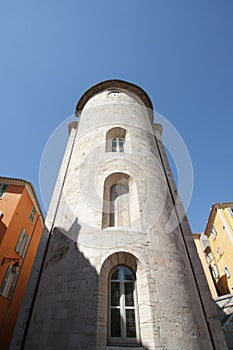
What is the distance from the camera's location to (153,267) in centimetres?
567

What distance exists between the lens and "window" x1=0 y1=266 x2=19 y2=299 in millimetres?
9952

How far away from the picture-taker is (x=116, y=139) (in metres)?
10.7

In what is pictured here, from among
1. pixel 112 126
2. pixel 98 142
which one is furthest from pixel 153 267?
pixel 112 126

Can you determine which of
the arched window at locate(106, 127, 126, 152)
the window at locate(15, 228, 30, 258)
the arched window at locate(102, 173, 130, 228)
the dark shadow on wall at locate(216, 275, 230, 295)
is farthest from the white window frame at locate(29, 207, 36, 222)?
the dark shadow on wall at locate(216, 275, 230, 295)

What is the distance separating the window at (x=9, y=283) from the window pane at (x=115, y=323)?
23.8ft

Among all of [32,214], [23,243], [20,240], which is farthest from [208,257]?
[20,240]

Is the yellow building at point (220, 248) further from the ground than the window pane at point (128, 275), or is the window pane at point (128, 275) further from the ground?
the yellow building at point (220, 248)

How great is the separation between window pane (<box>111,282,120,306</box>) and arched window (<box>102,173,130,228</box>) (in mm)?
1718

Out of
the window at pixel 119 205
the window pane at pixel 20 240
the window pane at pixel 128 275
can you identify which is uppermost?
the window pane at pixel 20 240

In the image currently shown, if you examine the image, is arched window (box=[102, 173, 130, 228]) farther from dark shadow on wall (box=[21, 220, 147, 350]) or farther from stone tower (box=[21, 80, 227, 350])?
dark shadow on wall (box=[21, 220, 147, 350])

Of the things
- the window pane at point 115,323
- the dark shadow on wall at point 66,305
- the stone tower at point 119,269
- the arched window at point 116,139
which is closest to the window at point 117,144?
the arched window at point 116,139

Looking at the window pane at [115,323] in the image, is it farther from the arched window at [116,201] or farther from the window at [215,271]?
the window at [215,271]

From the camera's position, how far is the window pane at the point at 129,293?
17.8 feet

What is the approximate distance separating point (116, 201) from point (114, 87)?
10227mm
